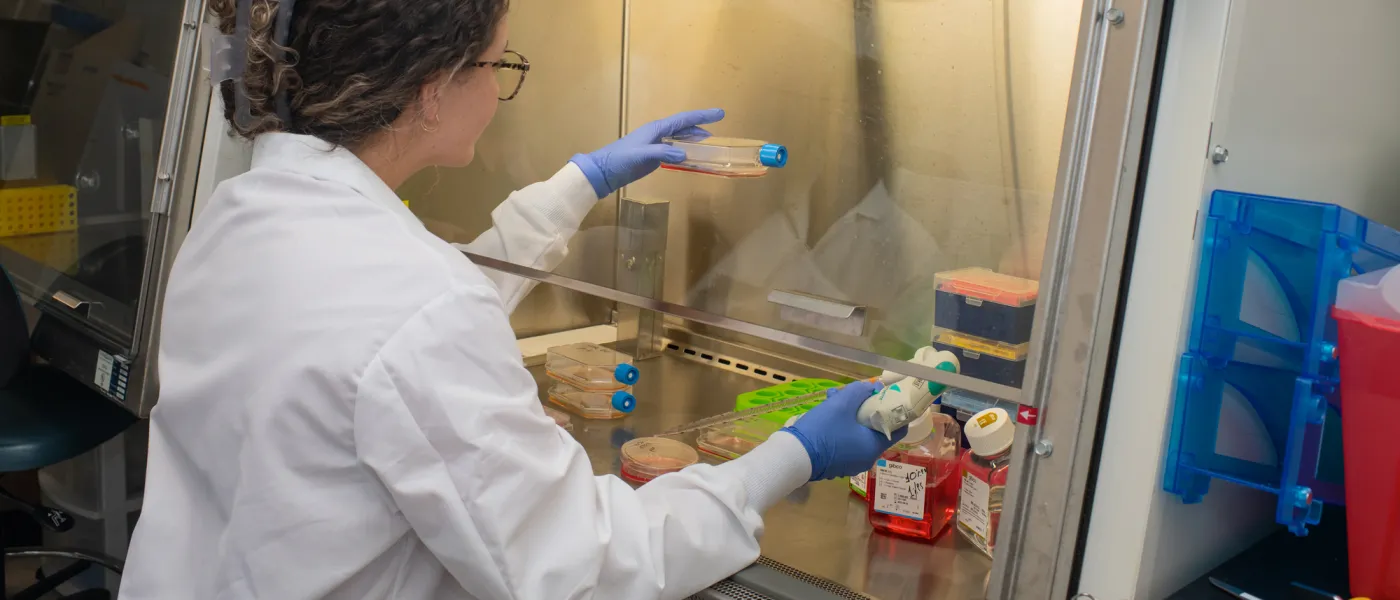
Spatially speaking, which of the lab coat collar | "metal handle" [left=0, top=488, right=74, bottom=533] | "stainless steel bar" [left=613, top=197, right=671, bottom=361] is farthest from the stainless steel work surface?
"metal handle" [left=0, top=488, right=74, bottom=533]

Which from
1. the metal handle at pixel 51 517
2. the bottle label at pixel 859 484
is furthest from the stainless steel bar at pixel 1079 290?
the metal handle at pixel 51 517

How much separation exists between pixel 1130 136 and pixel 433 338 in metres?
0.62

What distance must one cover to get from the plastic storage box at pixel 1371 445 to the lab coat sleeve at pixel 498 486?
573 millimetres

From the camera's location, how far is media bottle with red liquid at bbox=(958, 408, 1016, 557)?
1.16 metres

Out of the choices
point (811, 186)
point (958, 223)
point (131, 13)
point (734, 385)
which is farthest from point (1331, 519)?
point (131, 13)

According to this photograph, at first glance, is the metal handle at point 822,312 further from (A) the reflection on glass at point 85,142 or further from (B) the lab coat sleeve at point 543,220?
(A) the reflection on glass at point 85,142

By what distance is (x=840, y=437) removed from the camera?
47.3 inches

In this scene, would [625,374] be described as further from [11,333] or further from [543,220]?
[11,333]

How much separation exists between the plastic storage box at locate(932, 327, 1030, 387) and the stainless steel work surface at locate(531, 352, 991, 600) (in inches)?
10.2

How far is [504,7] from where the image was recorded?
1132 millimetres

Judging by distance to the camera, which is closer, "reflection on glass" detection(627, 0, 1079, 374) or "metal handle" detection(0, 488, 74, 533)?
"reflection on glass" detection(627, 0, 1079, 374)

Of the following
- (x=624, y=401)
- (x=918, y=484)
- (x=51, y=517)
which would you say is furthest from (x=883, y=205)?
(x=51, y=517)

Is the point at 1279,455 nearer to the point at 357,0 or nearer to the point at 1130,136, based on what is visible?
the point at 1130,136

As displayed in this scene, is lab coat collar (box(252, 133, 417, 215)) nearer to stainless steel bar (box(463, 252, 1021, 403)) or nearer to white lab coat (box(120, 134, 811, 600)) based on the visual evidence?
white lab coat (box(120, 134, 811, 600))
